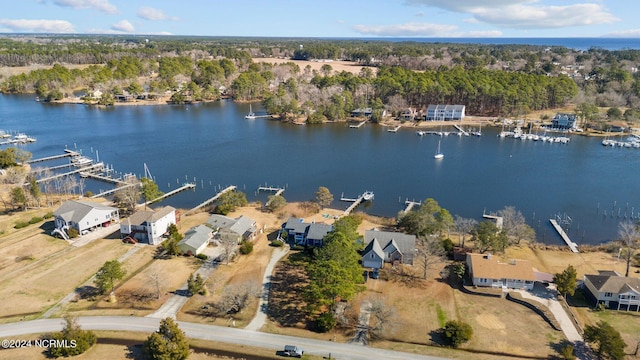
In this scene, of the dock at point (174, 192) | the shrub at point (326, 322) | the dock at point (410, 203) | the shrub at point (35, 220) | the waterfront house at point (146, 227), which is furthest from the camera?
the dock at point (174, 192)

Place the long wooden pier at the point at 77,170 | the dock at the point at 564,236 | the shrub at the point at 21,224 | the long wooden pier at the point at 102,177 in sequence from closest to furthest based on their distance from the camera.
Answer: the dock at the point at 564,236 → the shrub at the point at 21,224 → the long wooden pier at the point at 77,170 → the long wooden pier at the point at 102,177

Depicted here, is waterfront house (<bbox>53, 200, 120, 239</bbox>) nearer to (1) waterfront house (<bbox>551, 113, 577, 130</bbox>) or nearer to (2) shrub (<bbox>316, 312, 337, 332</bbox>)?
(2) shrub (<bbox>316, 312, 337, 332</bbox>)

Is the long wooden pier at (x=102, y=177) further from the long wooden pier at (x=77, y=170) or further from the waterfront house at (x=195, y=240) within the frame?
the waterfront house at (x=195, y=240)

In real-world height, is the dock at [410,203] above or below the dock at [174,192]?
above

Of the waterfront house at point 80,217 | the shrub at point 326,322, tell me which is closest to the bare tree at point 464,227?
the shrub at point 326,322

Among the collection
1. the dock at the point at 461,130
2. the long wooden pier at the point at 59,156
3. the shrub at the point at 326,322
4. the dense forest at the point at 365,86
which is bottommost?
the shrub at the point at 326,322

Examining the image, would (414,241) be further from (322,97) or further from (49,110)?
(49,110)

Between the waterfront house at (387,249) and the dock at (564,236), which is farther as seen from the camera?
the dock at (564,236)

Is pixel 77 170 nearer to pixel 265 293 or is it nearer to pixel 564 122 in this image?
pixel 265 293
